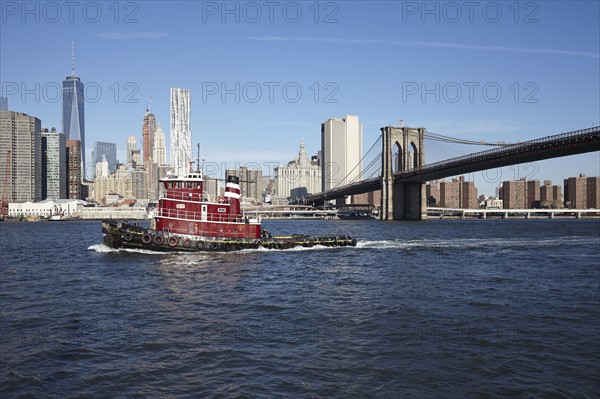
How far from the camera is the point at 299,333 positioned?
15.6 m

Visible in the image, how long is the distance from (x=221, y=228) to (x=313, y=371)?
2988 centimetres

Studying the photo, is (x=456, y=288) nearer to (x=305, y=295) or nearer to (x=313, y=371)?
(x=305, y=295)

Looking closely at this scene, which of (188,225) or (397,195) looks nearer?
(188,225)

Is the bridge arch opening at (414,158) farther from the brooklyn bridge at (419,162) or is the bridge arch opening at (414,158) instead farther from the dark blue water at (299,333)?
the dark blue water at (299,333)

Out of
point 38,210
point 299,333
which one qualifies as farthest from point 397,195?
point 38,210

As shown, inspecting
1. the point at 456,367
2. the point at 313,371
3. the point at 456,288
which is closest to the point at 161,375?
the point at 313,371

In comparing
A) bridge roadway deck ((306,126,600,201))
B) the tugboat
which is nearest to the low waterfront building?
bridge roadway deck ((306,126,600,201))

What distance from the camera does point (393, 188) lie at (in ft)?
404

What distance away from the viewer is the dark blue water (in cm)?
1129

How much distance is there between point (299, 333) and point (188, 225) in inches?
1025

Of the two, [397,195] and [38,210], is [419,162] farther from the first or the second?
[38,210]

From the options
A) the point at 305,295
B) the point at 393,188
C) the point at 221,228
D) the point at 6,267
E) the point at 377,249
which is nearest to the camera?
the point at 305,295

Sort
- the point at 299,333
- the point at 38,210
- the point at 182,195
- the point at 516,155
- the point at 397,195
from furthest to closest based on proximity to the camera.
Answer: the point at 38,210, the point at 397,195, the point at 516,155, the point at 182,195, the point at 299,333

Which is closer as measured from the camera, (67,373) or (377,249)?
(67,373)
